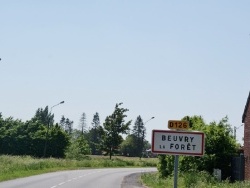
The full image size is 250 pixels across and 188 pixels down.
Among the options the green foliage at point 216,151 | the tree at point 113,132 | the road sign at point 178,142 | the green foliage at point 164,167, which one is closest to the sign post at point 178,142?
the road sign at point 178,142

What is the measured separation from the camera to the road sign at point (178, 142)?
7.79 m

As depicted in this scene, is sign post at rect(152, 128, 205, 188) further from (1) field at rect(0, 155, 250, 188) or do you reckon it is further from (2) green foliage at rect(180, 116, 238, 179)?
(2) green foliage at rect(180, 116, 238, 179)

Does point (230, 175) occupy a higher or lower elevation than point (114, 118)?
lower

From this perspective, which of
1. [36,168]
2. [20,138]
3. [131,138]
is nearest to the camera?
[36,168]

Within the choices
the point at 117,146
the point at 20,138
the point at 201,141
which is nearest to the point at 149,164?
the point at 117,146

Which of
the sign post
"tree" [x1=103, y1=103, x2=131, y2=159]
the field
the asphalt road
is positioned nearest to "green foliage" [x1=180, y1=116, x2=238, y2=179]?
the field

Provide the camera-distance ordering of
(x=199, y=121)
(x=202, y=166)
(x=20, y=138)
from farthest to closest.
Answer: (x=20, y=138) → (x=199, y=121) → (x=202, y=166)

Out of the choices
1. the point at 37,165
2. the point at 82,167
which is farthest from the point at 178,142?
the point at 82,167

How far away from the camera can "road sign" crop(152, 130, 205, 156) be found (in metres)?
7.79

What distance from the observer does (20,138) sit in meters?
79.2

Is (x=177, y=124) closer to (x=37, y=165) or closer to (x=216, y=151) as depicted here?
(x=216, y=151)

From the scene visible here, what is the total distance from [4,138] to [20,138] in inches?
127

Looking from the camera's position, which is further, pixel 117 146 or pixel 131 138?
pixel 131 138

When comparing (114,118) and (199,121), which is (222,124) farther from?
(114,118)
